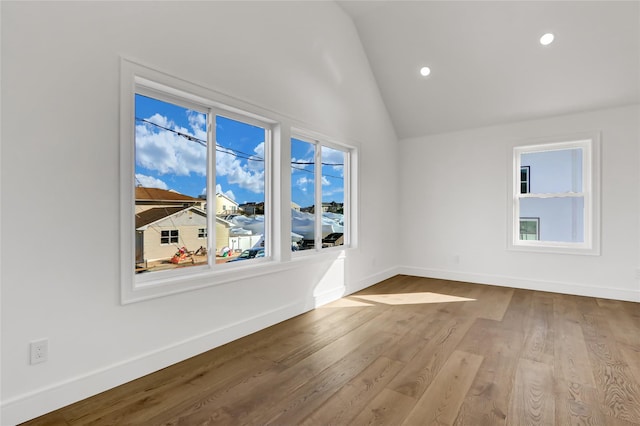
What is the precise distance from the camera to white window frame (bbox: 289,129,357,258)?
156 inches

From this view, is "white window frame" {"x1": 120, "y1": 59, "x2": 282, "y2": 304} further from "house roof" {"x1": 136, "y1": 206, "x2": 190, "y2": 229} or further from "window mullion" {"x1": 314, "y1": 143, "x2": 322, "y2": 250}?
"window mullion" {"x1": 314, "y1": 143, "x2": 322, "y2": 250}

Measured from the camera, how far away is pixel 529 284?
475 cm

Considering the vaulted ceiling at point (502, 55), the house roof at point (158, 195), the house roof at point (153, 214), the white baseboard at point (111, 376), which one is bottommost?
the white baseboard at point (111, 376)

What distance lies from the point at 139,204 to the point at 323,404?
186 cm

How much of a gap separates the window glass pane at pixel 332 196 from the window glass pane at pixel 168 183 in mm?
1785

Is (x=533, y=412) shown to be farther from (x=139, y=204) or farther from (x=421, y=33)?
(x=421, y=33)

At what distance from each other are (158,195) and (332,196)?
7.82ft

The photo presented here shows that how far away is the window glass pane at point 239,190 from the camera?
2980 millimetres

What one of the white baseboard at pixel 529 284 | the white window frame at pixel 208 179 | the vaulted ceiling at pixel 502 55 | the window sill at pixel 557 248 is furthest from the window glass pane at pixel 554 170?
the white window frame at pixel 208 179

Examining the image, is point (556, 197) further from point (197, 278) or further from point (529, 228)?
point (197, 278)

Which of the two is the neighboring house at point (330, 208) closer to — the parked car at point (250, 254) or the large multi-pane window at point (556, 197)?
the parked car at point (250, 254)

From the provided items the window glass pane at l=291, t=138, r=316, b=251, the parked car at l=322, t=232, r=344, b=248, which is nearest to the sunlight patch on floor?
the parked car at l=322, t=232, r=344, b=248

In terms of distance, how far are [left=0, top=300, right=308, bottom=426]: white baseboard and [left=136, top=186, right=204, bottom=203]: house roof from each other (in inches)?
43.7

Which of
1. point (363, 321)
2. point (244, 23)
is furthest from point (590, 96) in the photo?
point (244, 23)
